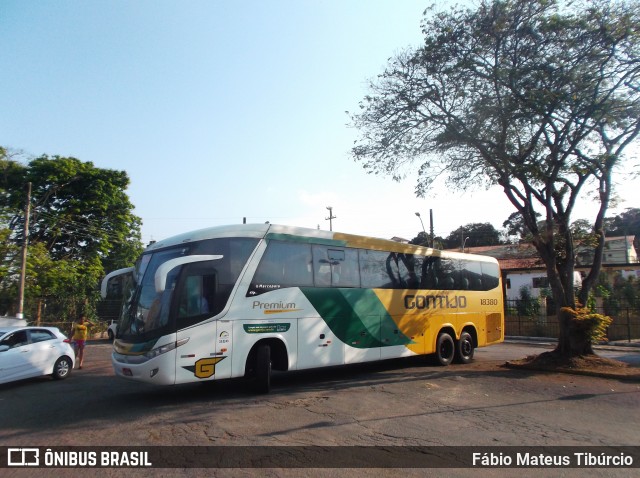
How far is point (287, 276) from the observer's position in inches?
421

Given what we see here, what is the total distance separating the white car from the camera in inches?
444

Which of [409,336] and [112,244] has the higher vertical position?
[112,244]

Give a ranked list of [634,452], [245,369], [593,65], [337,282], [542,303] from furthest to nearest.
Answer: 1. [542,303]
2. [593,65]
3. [337,282]
4. [245,369]
5. [634,452]

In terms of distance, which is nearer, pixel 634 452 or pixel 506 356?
pixel 634 452

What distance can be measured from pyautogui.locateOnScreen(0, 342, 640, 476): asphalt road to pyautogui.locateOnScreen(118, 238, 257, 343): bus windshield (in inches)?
59.9

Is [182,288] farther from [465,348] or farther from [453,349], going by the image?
[465,348]

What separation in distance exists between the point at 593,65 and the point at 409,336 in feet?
29.7

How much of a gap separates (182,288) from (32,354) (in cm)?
576

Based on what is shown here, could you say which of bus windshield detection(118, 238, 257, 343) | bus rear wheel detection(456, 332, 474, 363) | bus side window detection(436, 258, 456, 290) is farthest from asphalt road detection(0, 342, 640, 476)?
bus side window detection(436, 258, 456, 290)

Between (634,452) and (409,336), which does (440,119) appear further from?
(634,452)

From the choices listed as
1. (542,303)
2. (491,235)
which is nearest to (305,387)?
(542,303)

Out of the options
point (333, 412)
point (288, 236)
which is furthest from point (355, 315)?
point (333, 412)

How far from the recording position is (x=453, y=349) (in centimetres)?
1530

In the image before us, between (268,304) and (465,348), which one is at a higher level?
(268,304)
